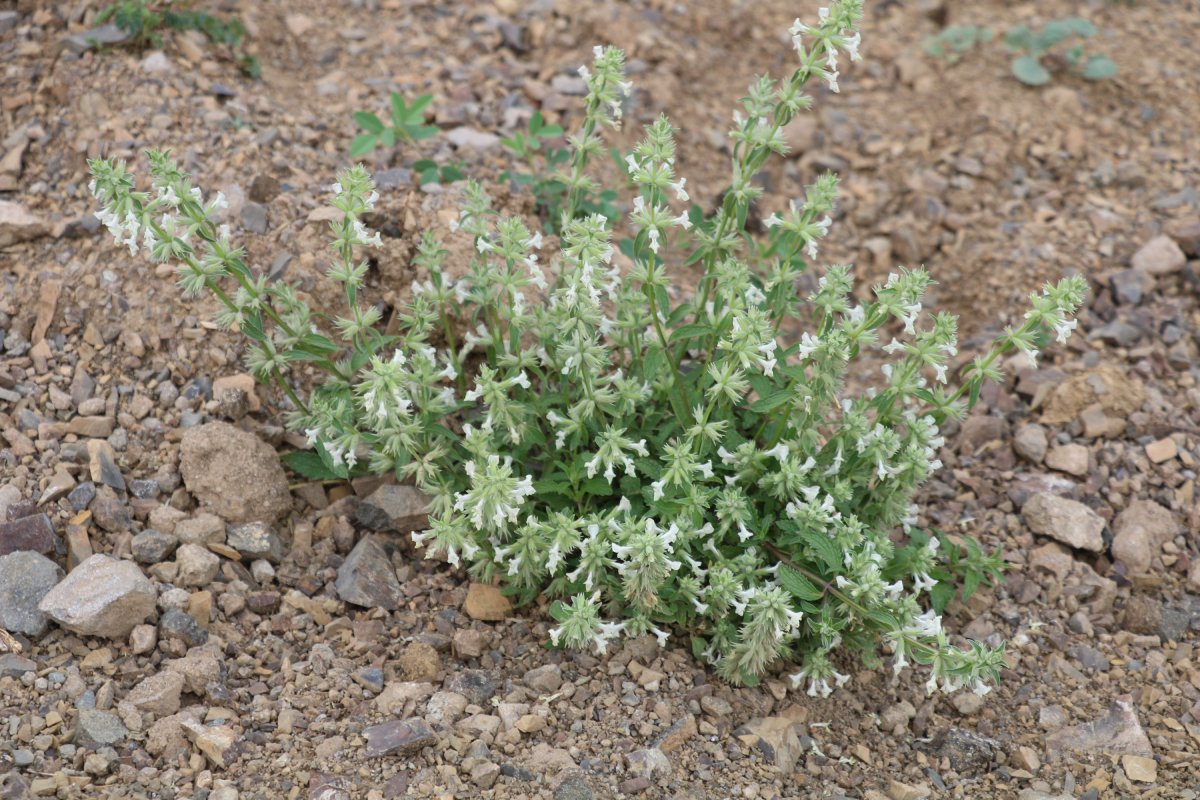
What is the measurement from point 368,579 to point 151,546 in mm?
813

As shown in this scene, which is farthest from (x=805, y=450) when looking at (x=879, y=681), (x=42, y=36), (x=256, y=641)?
(x=42, y=36)

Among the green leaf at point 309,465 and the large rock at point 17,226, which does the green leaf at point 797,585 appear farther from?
the large rock at point 17,226

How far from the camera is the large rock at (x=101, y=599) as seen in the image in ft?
12.7

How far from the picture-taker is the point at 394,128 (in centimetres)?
557

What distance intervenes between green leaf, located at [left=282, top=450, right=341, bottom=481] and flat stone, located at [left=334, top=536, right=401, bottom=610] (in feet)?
0.99

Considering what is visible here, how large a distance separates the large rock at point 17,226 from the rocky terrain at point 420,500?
1 centimetres

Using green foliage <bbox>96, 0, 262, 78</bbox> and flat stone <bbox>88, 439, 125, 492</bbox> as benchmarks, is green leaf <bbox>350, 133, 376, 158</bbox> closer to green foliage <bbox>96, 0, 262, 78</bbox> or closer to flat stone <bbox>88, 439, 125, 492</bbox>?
green foliage <bbox>96, 0, 262, 78</bbox>

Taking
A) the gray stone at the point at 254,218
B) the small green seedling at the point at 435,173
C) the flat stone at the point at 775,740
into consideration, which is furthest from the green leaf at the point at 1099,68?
the gray stone at the point at 254,218

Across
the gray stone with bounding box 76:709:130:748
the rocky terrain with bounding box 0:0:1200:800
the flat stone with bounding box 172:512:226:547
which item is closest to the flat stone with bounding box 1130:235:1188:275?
the rocky terrain with bounding box 0:0:1200:800

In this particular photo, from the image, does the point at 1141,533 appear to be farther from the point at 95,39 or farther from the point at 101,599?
the point at 95,39

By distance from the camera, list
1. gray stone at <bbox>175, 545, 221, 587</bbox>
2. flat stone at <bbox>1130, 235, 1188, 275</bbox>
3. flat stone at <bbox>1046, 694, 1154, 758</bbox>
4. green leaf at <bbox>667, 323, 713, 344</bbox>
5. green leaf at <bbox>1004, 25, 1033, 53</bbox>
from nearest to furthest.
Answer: green leaf at <bbox>667, 323, 713, 344</bbox> < flat stone at <bbox>1046, 694, 1154, 758</bbox> < gray stone at <bbox>175, 545, 221, 587</bbox> < flat stone at <bbox>1130, 235, 1188, 275</bbox> < green leaf at <bbox>1004, 25, 1033, 53</bbox>

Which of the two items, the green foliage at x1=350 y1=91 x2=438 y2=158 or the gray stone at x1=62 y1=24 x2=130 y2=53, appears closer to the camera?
the green foliage at x1=350 y1=91 x2=438 y2=158

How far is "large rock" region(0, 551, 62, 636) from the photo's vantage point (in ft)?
12.8

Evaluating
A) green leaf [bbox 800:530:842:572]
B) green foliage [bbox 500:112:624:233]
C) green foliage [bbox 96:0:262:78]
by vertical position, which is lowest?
green leaf [bbox 800:530:842:572]
